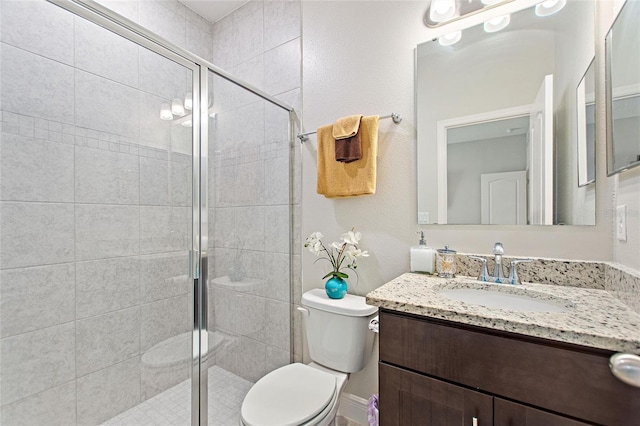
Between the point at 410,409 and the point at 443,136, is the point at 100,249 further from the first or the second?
the point at 443,136

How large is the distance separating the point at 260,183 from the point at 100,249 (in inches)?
32.7

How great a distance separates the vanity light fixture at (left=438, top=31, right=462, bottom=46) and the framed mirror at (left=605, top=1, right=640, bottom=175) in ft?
1.70

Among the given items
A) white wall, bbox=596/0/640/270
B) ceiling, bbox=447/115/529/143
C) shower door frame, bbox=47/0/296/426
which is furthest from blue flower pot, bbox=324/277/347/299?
white wall, bbox=596/0/640/270

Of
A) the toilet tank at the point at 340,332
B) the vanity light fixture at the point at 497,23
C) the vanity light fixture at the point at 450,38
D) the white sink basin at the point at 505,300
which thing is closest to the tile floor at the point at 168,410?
the toilet tank at the point at 340,332

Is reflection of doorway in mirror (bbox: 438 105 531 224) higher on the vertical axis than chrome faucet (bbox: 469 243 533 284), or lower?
higher

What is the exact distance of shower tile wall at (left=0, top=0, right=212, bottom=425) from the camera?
104cm

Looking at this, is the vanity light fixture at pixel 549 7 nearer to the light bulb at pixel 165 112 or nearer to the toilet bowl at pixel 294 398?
the light bulb at pixel 165 112

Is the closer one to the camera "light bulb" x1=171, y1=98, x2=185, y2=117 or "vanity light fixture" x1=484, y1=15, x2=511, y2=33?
"vanity light fixture" x1=484, y1=15, x2=511, y2=33

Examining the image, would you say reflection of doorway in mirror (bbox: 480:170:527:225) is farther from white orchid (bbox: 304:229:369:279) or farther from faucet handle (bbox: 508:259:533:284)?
white orchid (bbox: 304:229:369:279)

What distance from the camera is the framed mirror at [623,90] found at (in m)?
0.80

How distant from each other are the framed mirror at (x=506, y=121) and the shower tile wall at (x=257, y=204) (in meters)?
0.85

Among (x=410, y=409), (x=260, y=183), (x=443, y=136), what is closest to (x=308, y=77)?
(x=260, y=183)

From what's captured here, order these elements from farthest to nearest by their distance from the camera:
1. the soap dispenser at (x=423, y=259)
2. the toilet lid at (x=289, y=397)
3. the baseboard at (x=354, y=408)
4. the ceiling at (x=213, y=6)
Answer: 1. the ceiling at (x=213, y=6)
2. the baseboard at (x=354, y=408)
3. the soap dispenser at (x=423, y=259)
4. the toilet lid at (x=289, y=397)

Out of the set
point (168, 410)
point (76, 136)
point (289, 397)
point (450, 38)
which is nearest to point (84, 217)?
point (76, 136)
